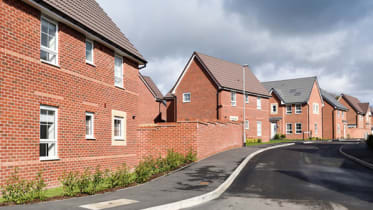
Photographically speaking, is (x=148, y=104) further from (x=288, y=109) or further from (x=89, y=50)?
(x=89, y=50)

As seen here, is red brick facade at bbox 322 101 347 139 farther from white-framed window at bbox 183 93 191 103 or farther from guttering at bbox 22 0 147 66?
guttering at bbox 22 0 147 66

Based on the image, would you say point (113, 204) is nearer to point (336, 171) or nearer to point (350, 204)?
point (350, 204)

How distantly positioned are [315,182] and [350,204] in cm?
368

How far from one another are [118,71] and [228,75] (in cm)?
2127

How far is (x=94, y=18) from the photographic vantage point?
15352mm

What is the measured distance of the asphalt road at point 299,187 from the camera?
8805mm

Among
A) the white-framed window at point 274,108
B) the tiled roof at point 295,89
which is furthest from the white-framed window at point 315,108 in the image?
the white-framed window at point 274,108

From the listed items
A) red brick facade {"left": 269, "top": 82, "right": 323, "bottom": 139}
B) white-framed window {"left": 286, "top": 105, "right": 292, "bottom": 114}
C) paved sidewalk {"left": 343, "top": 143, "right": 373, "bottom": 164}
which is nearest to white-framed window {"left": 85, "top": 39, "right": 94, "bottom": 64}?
paved sidewalk {"left": 343, "top": 143, "right": 373, "bottom": 164}

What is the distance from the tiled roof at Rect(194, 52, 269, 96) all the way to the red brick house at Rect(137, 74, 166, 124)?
9.39m

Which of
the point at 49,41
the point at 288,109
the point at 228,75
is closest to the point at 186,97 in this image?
the point at 228,75

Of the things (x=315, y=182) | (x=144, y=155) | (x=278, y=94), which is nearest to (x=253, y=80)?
(x=278, y=94)

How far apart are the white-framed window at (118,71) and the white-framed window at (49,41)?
14.6 feet

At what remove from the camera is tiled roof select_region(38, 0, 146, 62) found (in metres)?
12.4

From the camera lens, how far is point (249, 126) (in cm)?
3678
